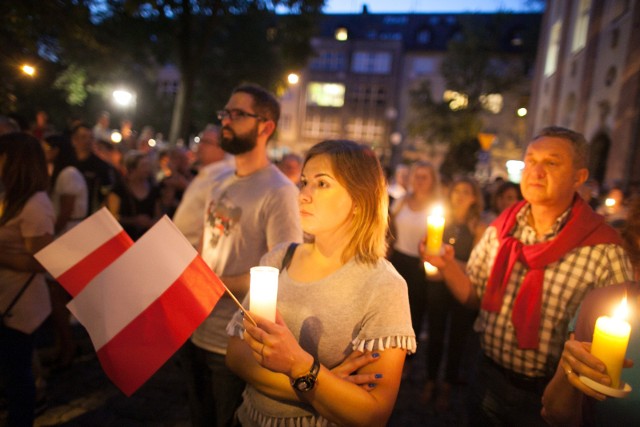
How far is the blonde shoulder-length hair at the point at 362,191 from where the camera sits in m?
1.64

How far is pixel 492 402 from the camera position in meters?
2.46

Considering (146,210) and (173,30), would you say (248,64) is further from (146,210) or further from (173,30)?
(146,210)

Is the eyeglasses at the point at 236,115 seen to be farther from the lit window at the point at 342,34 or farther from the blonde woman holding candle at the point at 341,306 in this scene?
the lit window at the point at 342,34

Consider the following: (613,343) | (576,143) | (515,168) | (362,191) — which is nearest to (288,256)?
(362,191)

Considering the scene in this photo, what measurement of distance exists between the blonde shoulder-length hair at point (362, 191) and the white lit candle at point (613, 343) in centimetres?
76

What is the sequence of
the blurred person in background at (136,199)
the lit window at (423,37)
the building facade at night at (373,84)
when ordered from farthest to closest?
the lit window at (423,37), the building facade at night at (373,84), the blurred person in background at (136,199)

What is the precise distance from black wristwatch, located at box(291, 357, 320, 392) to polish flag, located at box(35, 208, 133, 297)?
0.96 m

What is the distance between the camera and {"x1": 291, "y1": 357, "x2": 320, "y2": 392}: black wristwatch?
4.32 feet

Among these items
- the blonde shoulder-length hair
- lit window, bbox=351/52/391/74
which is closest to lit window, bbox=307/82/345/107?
lit window, bbox=351/52/391/74

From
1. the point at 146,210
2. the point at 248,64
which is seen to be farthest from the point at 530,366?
the point at 248,64

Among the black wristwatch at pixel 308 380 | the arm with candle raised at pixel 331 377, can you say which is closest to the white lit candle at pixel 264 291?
the arm with candle raised at pixel 331 377

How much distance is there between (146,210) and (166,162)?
1.95 metres

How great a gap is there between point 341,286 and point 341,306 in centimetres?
7

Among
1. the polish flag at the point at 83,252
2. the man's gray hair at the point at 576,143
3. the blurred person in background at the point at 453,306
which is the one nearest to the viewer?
the polish flag at the point at 83,252
